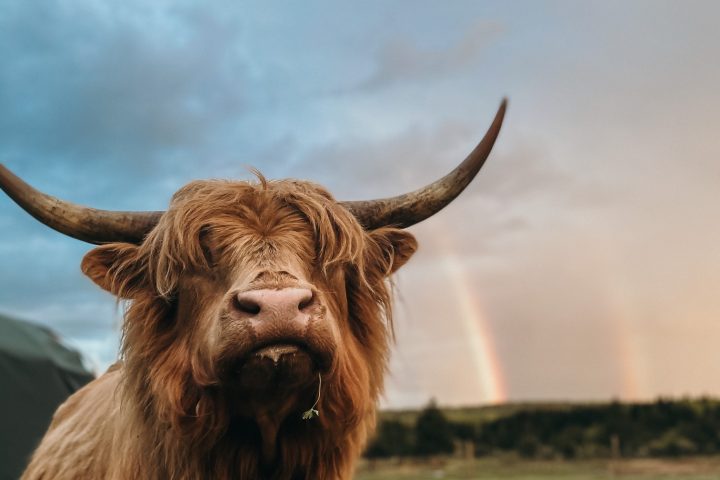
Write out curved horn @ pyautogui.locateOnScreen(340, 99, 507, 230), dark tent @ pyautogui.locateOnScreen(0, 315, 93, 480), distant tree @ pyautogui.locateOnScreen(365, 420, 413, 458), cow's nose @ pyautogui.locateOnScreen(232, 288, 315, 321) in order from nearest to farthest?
cow's nose @ pyautogui.locateOnScreen(232, 288, 315, 321), curved horn @ pyautogui.locateOnScreen(340, 99, 507, 230), dark tent @ pyautogui.locateOnScreen(0, 315, 93, 480), distant tree @ pyautogui.locateOnScreen(365, 420, 413, 458)

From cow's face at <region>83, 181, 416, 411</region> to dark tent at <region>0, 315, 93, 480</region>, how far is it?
765 cm

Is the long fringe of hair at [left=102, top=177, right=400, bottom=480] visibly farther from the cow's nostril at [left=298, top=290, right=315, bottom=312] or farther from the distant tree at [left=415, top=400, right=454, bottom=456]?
the distant tree at [left=415, top=400, right=454, bottom=456]

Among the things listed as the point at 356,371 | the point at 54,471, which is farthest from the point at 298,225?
the point at 54,471

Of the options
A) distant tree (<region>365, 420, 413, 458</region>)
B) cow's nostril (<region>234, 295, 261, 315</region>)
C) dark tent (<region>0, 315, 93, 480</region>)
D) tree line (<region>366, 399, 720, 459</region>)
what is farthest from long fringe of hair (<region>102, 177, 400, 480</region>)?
tree line (<region>366, 399, 720, 459</region>)

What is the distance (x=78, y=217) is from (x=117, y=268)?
1.78 ft

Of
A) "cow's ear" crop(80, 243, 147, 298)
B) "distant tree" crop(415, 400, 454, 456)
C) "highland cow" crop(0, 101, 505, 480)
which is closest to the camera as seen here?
"highland cow" crop(0, 101, 505, 480)

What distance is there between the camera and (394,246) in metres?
5.17

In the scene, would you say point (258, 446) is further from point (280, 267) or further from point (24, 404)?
point (24, 404)

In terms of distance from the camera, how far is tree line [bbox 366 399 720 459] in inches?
1789

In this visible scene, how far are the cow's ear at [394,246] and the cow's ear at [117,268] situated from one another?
1481 millimetres

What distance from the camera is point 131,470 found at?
459 centimetres

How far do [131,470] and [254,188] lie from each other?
1.82 m

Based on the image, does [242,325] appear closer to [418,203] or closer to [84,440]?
[418,203]

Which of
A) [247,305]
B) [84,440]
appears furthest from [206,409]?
[84,440]
